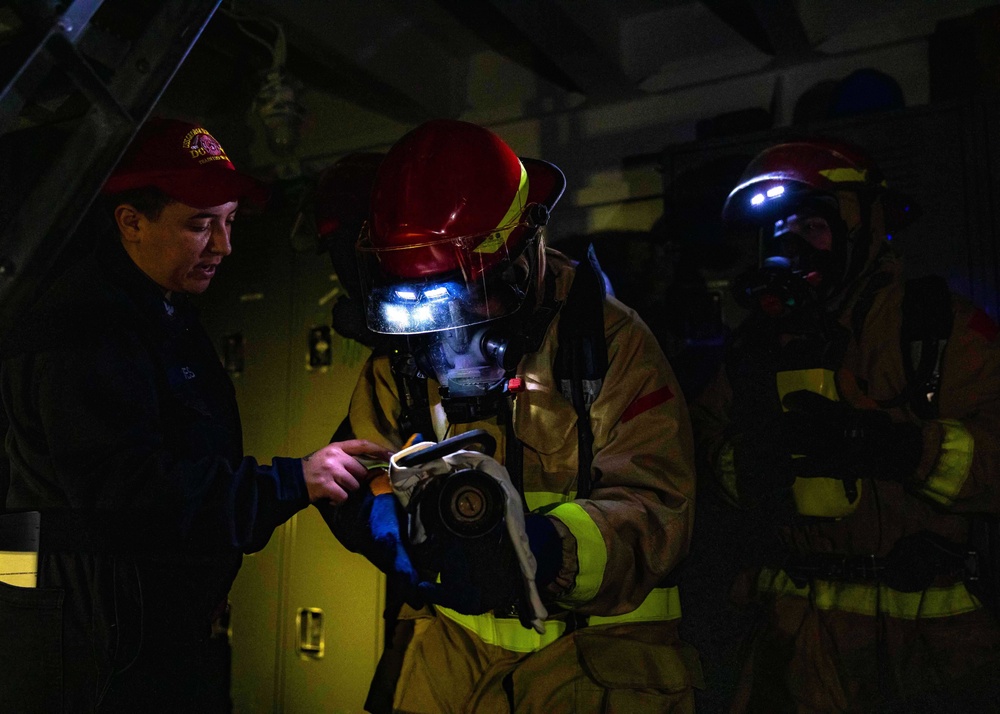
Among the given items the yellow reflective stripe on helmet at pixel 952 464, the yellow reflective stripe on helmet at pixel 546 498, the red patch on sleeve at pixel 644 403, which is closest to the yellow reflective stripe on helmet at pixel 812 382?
the yellow reflective stripe on helmet at pixel 952 464

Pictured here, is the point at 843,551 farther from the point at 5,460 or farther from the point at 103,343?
the point at 5,460

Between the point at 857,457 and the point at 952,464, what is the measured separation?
191 millimetres

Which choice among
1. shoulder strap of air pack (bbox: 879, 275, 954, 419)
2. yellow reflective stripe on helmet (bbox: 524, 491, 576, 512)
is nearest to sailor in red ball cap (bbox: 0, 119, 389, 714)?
yellow reflective stripe on helmet (bbox: 524, 491, 576, 512)

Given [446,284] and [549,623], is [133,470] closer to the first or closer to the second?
[446,284]

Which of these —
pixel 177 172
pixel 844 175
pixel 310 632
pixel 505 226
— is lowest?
pixel 310 632

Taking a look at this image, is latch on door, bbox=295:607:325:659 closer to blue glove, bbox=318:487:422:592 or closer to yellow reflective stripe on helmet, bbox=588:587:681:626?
blue glove, bbox=318:487:422:592

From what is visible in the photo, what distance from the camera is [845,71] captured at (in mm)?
2639

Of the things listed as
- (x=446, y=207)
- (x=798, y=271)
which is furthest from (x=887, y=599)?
(x=446, y=207)

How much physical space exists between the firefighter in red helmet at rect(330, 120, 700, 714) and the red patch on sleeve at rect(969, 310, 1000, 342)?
85 centimetres

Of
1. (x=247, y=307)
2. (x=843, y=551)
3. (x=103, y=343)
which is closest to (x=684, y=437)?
(x=843, y=551)

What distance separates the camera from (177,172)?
5.56 feet

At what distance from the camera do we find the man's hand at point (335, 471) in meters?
1.58

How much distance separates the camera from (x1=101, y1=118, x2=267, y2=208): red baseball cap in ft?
5.56

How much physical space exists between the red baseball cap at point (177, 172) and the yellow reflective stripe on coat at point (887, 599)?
161 centimetres
